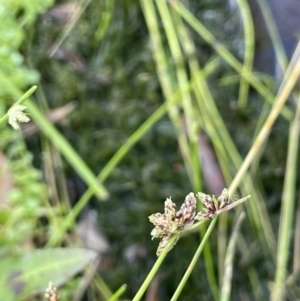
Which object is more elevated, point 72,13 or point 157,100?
point 72,13

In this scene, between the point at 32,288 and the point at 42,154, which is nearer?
the point at 32,288

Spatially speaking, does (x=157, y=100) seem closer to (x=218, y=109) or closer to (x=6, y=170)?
(x=218, y=109)

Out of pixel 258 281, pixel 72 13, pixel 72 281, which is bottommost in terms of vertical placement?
pixel 258 281

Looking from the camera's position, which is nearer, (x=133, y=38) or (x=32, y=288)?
(x=32, y=288)

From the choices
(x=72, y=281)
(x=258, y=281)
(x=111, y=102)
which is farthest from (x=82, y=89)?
Result: (x=258, y=281)

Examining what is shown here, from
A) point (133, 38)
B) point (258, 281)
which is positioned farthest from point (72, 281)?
point (133, 38)

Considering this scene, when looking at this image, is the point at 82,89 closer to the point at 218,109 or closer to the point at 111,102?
the point at 111,102
